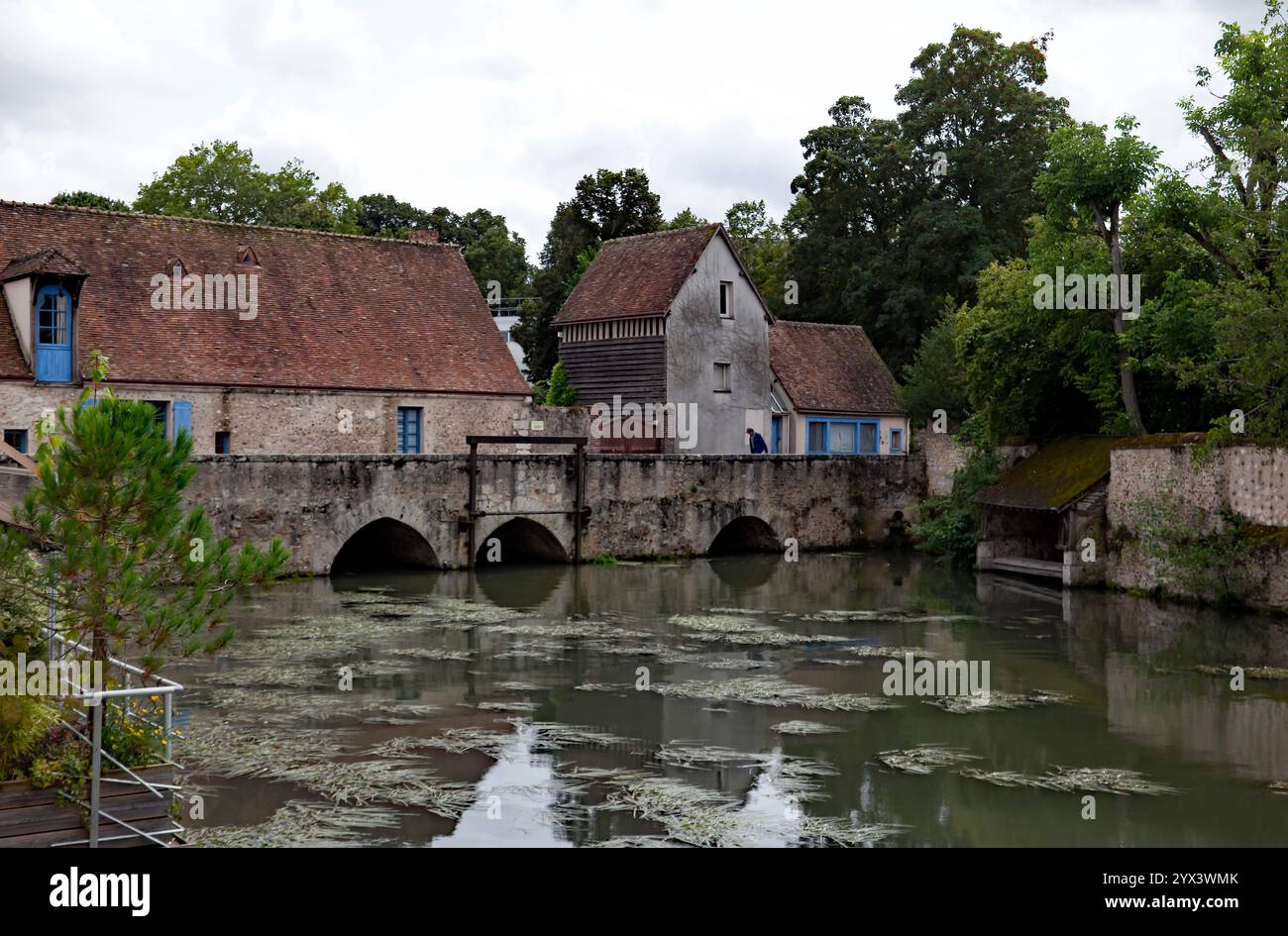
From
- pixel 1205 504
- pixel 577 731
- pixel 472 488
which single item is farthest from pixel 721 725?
pixel 472 488

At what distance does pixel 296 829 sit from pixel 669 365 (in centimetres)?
2692

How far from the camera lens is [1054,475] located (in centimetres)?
2905

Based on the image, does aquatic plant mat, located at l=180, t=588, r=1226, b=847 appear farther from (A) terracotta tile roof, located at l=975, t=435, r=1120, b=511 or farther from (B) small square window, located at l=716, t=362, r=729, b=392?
(B) small square window, located at l=716, t=362, r=729, b=392

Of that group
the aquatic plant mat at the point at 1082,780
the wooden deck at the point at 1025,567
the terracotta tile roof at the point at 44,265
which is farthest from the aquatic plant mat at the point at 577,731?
the terracotta tile roof at the point at 44,265

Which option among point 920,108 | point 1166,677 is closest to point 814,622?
point 1166,677

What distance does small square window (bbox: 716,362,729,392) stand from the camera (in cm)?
3809

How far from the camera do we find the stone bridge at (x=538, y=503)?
2642 cm

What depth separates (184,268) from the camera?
99.9 feet

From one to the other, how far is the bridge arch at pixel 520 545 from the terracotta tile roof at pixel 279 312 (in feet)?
11.4

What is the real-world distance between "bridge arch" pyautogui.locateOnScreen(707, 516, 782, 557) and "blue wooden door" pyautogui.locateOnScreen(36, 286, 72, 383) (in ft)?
50.0

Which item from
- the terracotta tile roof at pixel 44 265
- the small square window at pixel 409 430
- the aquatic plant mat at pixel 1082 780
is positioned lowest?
the aquatic plant mat at pixel 1082 780

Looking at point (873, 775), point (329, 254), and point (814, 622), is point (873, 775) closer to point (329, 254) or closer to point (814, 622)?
point (814, 622)

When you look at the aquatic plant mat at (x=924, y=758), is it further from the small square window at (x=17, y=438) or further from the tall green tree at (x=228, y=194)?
the tall green tree at (x=228, y=194)

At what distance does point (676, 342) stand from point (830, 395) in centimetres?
637
